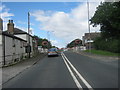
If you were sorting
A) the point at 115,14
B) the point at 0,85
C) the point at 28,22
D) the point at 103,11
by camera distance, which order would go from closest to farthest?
the point at 0,85 → the point at 28,22 → the point at 115,14 → the point at 103,11

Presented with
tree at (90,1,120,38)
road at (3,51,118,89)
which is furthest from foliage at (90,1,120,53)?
road at (3,51,118,89)

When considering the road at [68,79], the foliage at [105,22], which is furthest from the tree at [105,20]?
the road at [68,79]

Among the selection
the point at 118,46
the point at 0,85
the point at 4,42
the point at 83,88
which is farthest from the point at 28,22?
the point at 83,88

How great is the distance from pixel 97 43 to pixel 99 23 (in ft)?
18.7

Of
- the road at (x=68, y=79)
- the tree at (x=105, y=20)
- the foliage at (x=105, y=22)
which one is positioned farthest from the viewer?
the tree at (x=105, y=20)

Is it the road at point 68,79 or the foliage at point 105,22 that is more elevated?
the foliage at point 105,22

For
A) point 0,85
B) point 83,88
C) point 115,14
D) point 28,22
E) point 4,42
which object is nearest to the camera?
point 83,88

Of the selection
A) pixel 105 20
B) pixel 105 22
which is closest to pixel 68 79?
pixel 105 20

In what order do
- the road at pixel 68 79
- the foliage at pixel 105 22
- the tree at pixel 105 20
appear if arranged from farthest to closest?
the tree at pixel 105 20, the foliage at pixel 105 22, the road at pixel 68 79

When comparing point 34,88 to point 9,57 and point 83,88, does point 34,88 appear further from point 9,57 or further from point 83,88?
point 9,57

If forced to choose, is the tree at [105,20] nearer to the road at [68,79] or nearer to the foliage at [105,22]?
the foliage at [105,22]

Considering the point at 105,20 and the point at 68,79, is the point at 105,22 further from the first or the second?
the point at 68,79

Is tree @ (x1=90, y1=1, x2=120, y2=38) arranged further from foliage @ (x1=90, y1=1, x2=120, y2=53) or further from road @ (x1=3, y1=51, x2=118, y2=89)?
road @ (x1=3, y1=51, x2=118, y2=89)

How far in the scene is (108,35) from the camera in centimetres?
4341
